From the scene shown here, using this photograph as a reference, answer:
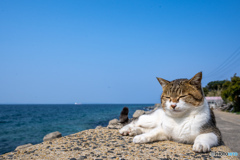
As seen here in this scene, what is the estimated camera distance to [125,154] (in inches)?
125

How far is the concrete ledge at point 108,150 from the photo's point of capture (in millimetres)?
3111

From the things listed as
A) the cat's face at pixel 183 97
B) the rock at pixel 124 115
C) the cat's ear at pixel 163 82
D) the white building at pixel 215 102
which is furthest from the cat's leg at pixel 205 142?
the white building at pixel 215 102

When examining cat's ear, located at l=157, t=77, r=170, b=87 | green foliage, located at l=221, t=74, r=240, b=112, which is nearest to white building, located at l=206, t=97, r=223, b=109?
green foliage, located at l=221, t=74, r=240, b=112

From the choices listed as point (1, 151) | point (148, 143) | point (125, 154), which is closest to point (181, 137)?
point (148, 143)

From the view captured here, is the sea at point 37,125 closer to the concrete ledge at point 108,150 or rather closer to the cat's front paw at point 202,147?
the concrete ledge at point 108,150

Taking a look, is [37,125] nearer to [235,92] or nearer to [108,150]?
[108,150]

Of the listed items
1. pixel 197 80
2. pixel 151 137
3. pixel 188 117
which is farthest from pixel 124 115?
pixel 197 80

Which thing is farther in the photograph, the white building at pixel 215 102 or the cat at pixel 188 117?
the white building at pixel 215 102

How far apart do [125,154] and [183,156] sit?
990 millimetres

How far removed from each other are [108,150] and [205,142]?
175 cm

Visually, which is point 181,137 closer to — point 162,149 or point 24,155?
point 162,149

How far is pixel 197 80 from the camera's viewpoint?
3.32 metres

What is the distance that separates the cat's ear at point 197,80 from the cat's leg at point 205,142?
90cm

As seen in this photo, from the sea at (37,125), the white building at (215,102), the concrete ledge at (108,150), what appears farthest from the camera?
the white building at (215,102)
